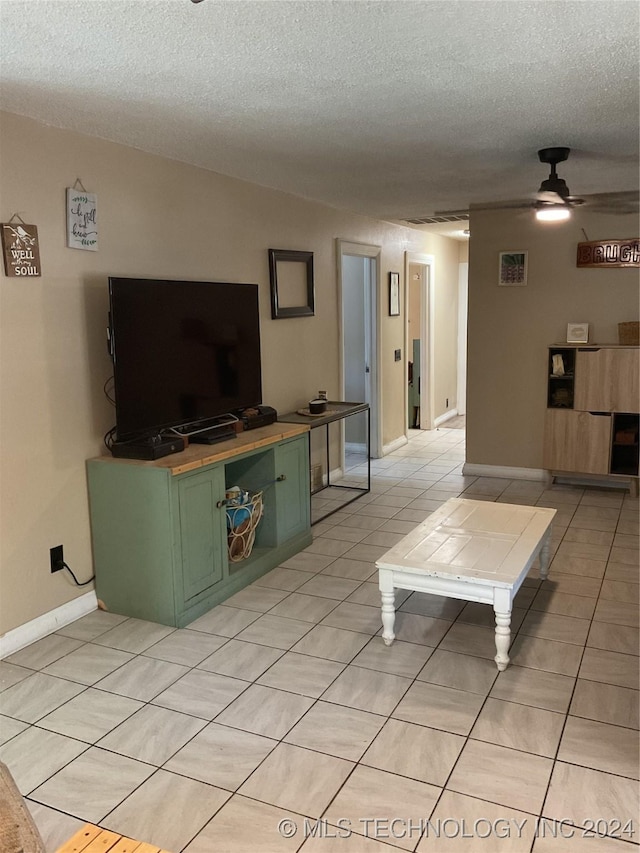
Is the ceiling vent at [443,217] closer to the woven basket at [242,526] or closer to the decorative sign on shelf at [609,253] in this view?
the decorative sign on shelf at [609,253]

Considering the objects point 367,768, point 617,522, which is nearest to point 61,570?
point 367,768

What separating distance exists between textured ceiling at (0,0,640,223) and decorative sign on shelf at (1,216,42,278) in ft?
1.54

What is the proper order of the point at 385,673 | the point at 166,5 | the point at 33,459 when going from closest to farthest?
the point at 166,5 < the point at 385,673 < the point at 33,459

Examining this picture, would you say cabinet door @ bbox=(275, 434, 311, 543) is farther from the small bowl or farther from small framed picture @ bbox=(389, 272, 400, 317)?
small framed picture @ bbox=(389, 272, 400, 317)

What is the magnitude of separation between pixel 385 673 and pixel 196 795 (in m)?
0.94

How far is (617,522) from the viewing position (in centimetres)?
466

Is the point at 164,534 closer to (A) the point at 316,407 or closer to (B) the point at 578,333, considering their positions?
(A) the point at 316,407

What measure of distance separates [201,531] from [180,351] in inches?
36.9

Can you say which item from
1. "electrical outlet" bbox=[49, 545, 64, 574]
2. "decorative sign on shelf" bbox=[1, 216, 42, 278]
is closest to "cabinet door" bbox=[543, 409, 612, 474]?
"electrical outlet" bbox=[49, 545, 64, 574]

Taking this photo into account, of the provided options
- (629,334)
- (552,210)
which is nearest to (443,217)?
(629,334)

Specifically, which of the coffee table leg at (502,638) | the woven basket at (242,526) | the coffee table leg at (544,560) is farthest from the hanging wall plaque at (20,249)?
the coffee table leg at (544,560)

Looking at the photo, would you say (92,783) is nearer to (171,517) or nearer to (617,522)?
(171,517)

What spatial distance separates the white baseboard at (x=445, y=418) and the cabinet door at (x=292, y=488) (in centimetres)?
439

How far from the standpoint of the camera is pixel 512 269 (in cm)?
573
